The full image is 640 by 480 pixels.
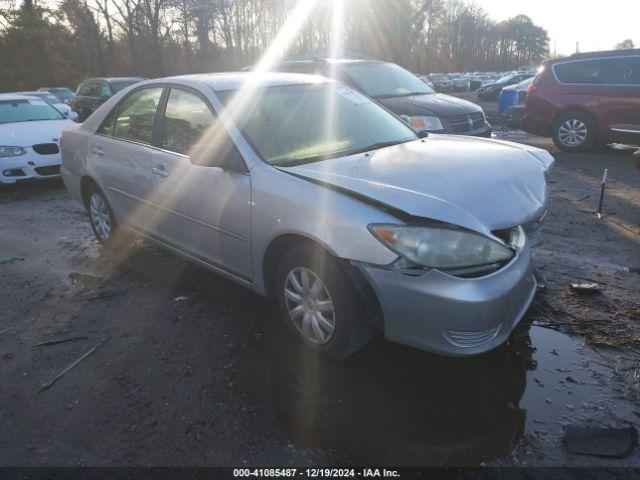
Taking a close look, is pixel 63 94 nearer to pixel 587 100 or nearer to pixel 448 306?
pixel 587 100

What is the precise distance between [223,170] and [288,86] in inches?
38.7

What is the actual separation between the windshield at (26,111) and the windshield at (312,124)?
695cm

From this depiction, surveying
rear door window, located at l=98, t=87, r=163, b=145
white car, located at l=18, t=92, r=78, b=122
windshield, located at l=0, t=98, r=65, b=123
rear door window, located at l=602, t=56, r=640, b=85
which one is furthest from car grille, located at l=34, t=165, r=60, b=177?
rear door window, located at l=602, t=56, r=640, b=85

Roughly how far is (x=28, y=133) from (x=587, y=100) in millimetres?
9496

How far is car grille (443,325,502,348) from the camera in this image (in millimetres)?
2535

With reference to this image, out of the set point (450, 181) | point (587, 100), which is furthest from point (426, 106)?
point (450, 181)

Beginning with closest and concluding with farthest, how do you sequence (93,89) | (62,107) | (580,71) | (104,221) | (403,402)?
(403,402)
(104,221)
(580,71)
(62,107)
(93,89)

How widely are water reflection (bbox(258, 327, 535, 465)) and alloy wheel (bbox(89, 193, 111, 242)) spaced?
264cm

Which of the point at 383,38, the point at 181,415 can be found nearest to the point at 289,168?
the point at 181,415

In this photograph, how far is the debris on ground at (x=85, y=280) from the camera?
4395 millimetres

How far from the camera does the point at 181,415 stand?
2.64m

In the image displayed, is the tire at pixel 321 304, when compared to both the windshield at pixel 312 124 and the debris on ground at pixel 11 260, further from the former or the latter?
the debris on ground at pixel 11 260

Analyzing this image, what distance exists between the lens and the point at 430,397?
8.78ft

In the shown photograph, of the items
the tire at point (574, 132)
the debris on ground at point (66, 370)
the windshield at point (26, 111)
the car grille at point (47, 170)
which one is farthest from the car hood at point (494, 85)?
the debris on ground at point (66, 370)
